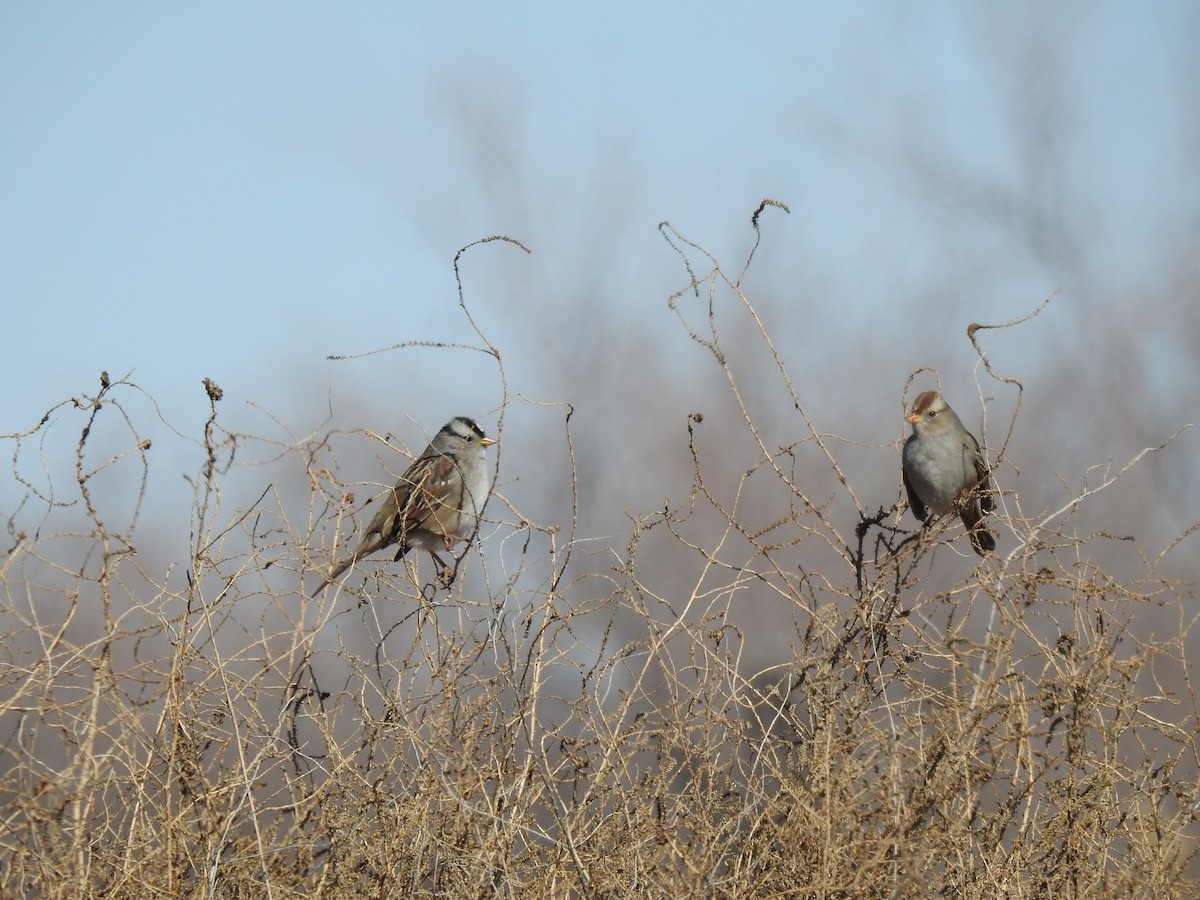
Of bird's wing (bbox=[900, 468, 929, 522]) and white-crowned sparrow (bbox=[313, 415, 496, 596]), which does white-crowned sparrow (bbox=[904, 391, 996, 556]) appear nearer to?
bird's wing (bbox=[900, 468, 929, 522])

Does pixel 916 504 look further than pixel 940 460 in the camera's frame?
Yes

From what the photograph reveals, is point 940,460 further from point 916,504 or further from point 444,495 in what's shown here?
point 444,495

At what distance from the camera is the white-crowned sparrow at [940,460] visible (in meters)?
7.70

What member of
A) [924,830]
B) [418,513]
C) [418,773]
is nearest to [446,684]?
[418,773]

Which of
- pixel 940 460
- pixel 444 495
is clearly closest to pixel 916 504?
pixel 940 460

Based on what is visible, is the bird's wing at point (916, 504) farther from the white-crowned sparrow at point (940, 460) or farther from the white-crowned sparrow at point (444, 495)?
the white-crowned sparrow at point (444, 495)

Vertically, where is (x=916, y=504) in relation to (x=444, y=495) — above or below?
above

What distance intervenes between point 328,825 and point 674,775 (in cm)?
136

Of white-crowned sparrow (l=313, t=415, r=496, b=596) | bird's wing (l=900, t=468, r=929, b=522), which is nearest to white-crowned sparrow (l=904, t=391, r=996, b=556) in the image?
bird's wing (l=900, t=468, r=929, b=522)

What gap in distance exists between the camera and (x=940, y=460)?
7.71 meters

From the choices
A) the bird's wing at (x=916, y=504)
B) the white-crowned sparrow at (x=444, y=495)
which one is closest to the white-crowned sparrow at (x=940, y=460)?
the bird's wing at (x=916, y=504)

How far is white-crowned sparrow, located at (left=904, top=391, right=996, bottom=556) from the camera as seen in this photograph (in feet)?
25.2

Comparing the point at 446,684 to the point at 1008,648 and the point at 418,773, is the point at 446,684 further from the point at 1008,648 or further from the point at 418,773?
the point at 1008,648

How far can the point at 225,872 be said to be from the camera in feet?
14.3
